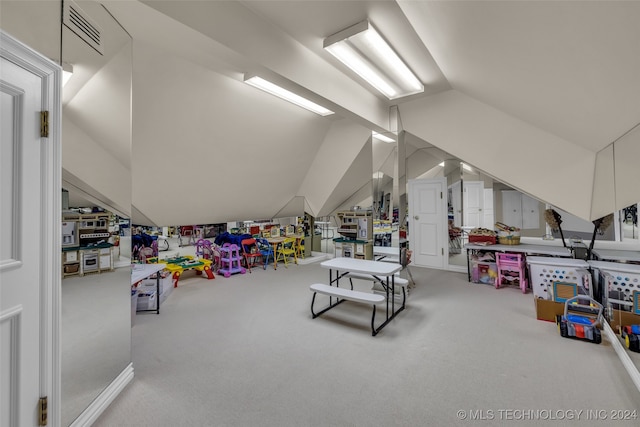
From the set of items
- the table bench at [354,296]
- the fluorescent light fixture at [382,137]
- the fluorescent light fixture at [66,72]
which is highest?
the fluorescent light fixture at [382,137]

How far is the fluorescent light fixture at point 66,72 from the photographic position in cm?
152

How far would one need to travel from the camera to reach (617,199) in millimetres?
2703

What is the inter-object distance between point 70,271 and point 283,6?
7.89 feet

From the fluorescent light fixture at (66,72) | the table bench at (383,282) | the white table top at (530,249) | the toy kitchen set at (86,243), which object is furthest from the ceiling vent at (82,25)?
the white table top at (530,249)

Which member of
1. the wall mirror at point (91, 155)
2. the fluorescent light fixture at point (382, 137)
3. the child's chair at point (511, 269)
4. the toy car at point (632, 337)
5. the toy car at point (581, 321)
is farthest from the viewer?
the fluorescent light fixture at point (382, 137)

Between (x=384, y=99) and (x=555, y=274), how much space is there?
3329 millimetres

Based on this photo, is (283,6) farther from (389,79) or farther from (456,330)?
(456,330)

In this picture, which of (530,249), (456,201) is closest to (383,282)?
(530,249)

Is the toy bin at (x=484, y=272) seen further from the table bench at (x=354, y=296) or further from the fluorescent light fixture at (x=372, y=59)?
the fluorescent light fixture at (x=372, y=59)

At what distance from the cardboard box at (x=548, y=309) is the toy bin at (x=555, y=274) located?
1.04ft

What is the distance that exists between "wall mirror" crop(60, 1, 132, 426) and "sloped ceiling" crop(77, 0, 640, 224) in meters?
0.41

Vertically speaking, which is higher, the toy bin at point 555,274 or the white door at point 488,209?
the white door at point 488,209

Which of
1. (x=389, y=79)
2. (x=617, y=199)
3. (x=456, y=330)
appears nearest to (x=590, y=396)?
(x=456, y=330)

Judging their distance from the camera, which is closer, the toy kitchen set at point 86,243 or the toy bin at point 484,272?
the toy kitchen set at point 86,243
